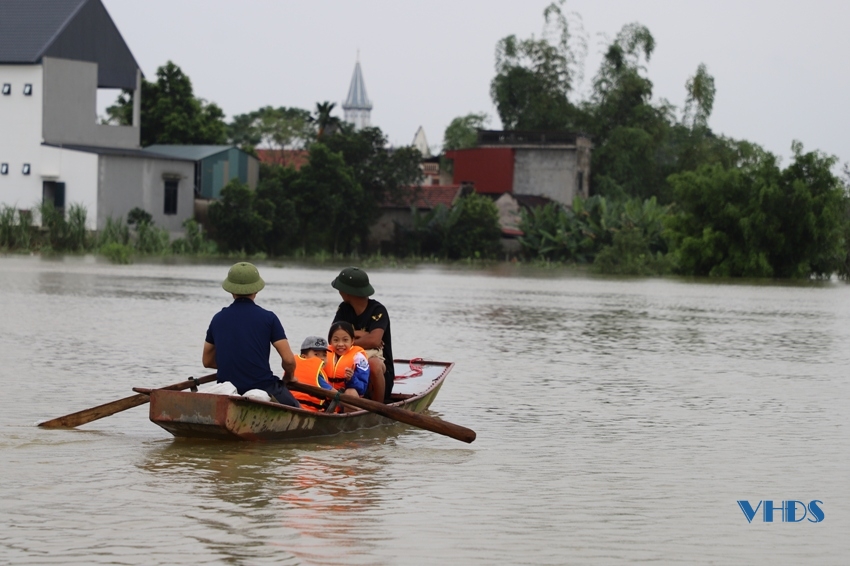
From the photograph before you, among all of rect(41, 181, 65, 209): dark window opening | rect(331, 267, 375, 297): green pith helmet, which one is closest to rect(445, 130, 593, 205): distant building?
rect(41, 181, 65, 209): dark window opening

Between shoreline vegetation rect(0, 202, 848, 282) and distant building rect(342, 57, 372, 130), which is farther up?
distant building rect(342, 57, 372, 130)

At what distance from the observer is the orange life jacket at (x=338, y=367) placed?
9.52m

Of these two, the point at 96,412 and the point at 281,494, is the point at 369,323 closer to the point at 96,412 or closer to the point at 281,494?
the point at 96,412

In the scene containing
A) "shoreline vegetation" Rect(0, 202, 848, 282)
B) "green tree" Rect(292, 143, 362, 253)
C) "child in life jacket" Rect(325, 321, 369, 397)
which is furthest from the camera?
"green tree" Rect(292, 143, 362, 253)

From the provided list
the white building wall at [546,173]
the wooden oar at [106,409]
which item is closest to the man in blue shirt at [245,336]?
the wooden oar at [106,409]

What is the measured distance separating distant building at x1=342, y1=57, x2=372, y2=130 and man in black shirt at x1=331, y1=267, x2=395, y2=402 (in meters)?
142

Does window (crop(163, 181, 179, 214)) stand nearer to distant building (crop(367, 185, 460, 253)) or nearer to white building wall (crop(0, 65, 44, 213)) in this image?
white building wall (crop(0, 65, 44, 213))

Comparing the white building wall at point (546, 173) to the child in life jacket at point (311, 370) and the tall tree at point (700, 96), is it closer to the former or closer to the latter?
the tall tree at point (700, 96)

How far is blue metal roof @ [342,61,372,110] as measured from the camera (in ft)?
494

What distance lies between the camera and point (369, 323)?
9.97 metres

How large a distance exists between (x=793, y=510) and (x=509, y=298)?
70.3 ft

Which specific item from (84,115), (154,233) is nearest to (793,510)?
(154,233)

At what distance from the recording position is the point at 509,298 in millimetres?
28672

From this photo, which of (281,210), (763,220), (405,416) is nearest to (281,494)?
(405,416)
